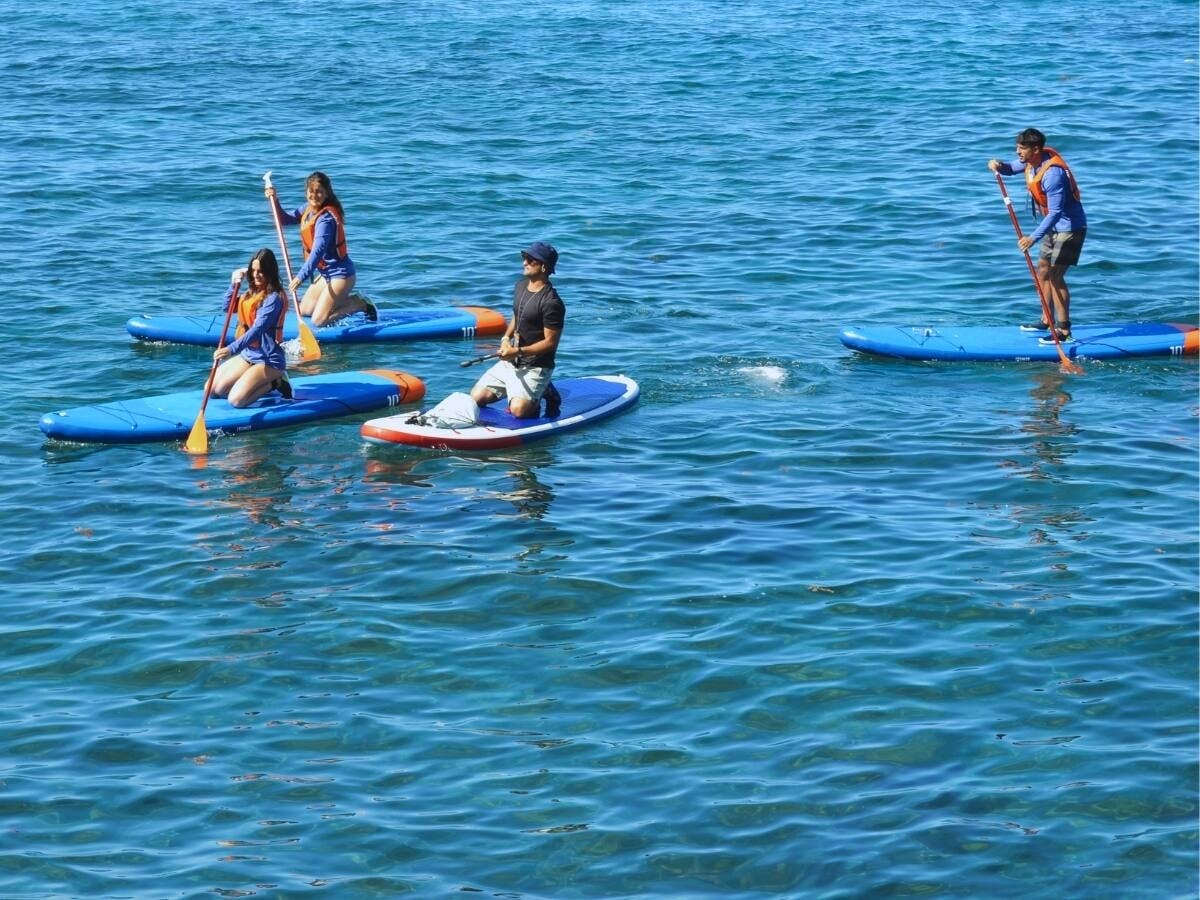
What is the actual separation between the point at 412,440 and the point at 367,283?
666 centimetres

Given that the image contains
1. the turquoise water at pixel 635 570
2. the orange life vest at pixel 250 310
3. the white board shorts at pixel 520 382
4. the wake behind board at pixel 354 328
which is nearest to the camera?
the turquoise water at pixel 635 570

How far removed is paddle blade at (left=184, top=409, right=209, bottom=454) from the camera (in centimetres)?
1565

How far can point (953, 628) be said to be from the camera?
12164 millimetres

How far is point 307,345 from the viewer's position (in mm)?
18797

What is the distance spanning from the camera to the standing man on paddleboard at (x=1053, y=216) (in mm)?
17875

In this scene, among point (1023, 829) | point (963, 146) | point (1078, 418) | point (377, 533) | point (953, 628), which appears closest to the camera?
point (1023, 829)

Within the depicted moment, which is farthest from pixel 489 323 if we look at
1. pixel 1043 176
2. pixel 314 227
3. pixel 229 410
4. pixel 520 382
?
pixel 1043 176

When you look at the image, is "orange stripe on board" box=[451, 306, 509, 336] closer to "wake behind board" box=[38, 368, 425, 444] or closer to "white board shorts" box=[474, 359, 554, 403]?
"wake behind board" box=[38, 368, 425, 444]

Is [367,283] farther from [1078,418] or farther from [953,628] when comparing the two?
[953,628]

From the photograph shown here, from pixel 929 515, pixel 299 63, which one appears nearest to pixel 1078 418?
pixel 929 515

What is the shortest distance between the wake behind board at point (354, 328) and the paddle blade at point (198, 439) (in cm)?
339

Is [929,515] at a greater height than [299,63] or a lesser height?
lesser

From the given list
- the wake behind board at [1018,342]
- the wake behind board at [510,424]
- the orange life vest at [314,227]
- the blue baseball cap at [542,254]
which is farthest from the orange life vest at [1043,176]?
the orange life vest at [314,227]

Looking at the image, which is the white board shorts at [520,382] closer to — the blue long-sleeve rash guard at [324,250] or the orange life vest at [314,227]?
the blue long-sleeve rash guard at [324,250]
